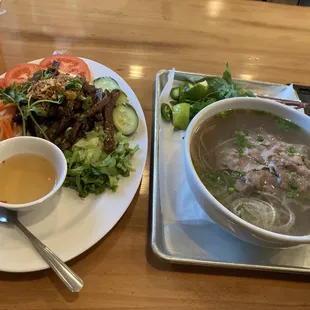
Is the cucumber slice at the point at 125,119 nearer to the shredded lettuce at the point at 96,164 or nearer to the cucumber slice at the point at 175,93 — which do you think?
the shredded lettuce at the point at 96,164

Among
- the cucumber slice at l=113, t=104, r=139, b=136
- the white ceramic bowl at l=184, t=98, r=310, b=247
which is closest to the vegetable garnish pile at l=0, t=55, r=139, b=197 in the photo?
the cucumber slice at l=113, t=104, r=139, b=136

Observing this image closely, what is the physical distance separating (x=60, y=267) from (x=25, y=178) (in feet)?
1.04

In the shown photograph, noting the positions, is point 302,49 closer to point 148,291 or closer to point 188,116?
point 188,116

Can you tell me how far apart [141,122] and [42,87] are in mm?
365

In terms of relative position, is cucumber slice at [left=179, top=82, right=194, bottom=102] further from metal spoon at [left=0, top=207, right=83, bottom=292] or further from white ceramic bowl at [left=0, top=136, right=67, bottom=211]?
metal spoon at [left=0, top=207, right=83, bottom=292]

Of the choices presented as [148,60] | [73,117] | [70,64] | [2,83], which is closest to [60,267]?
[73,117]

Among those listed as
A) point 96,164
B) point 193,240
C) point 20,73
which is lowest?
point 193,240

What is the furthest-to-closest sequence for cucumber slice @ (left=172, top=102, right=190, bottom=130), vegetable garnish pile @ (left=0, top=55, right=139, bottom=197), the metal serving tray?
cucumber slice @ (left=172, top=102, right=190, bottom=130) < vegetable garnish pile @ (left=0, top=55, right=139, bottom=197) < the metal serving tray

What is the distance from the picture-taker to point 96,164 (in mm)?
1107

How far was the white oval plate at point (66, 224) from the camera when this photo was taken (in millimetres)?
901

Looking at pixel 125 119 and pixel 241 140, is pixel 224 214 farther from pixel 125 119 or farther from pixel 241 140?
pixel 125 119

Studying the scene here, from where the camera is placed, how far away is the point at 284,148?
1.10 meters

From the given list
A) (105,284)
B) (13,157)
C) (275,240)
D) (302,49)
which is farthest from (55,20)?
(275,240)

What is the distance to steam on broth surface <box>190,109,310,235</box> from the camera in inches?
37.9
